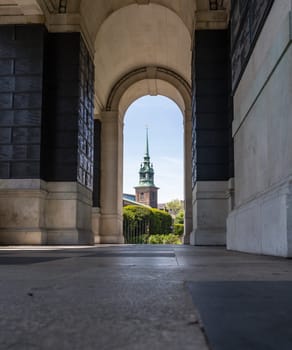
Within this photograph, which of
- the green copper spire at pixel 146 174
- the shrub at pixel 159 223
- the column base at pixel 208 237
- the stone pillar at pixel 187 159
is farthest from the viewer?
the green copper spire at pixel 146 174

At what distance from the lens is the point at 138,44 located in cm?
2994

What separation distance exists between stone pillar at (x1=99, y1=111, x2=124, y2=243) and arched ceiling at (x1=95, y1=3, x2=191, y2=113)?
1571 millimetres

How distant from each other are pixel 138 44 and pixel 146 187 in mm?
119273

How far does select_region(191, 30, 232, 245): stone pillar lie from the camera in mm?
18359

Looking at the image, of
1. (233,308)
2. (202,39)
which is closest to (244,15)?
(233,308)

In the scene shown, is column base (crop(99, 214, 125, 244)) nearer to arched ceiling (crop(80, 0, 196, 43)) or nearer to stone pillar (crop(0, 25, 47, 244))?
arched ceiling (crop(80, 0, 196, 43))

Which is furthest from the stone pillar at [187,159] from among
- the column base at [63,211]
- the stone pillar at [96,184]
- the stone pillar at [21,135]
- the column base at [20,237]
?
the column base at [20,237]

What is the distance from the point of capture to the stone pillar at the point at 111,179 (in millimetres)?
31438

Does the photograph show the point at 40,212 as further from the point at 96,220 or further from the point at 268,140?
the point at 96,220

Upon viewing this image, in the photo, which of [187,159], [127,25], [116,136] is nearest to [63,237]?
[187,159]

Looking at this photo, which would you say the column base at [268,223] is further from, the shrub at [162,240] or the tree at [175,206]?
the tree at [175,206]

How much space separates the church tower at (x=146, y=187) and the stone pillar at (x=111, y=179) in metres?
109

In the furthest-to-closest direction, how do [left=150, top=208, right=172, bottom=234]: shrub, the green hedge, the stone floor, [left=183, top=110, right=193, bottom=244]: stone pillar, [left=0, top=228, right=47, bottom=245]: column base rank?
[left=150, top=208, right=172, bottom=234]: shrub, the green hedge, [left=183, top=110, right=193, bottom=244]: stone pillar, [left=0, top=228, right=47, bottom=245]: column base, the stone floor

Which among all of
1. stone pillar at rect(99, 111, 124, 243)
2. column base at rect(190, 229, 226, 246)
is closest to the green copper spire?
stone pillar at rect(99, 111, 124, 243)
